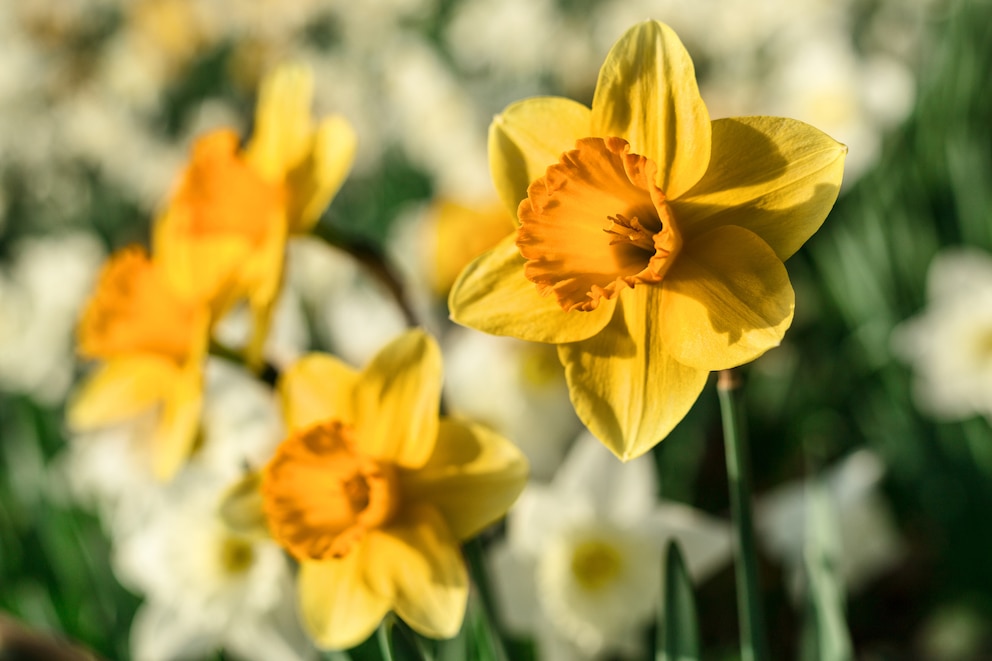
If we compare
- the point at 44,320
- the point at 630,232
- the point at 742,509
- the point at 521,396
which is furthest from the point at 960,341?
the point at 44,320

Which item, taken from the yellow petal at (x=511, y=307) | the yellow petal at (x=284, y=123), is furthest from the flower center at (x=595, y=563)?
the yellow petal at (x=284, y=123)

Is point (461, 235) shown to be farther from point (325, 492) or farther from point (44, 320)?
point (44, 320)

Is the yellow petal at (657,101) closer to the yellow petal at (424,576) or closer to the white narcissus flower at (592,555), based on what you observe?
the yellow petal at (424,576)

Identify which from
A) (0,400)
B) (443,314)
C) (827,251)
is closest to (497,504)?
(443,314)

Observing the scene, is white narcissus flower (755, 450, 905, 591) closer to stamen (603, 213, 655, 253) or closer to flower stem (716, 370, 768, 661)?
flower stem (716, 370, 768, 661)

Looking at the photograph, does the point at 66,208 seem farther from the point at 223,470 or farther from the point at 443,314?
the point at 223,470

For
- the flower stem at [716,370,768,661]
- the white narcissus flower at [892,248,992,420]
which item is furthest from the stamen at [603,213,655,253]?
the white narcissus flower at [892,248,992,420]
